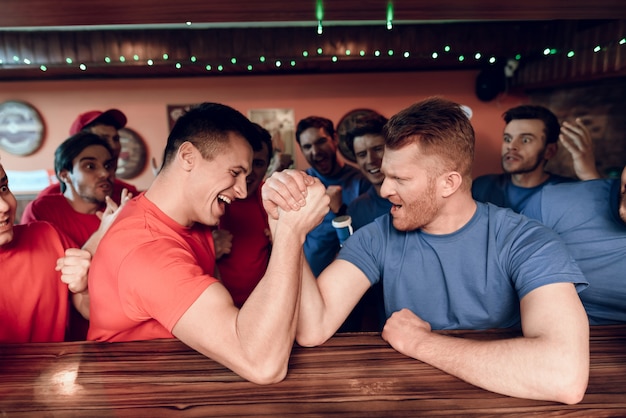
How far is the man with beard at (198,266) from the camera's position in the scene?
3.34 ft

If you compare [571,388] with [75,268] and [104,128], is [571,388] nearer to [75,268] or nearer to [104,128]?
[75,268]

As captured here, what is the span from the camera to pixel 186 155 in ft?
4.95

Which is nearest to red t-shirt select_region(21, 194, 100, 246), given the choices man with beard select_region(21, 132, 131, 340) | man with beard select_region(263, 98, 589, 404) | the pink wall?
man with beard select_region(21, 132, 131, 340)

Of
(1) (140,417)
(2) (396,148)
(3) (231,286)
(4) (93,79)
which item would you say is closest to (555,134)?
(2) (396,148)

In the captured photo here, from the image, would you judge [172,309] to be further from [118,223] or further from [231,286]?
[231,286]

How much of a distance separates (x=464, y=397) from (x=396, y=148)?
88 centimetres

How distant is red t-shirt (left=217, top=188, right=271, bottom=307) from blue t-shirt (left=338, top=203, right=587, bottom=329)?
106 centimetres

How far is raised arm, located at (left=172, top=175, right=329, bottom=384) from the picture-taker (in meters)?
0.99

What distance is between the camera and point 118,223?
1.36 meters

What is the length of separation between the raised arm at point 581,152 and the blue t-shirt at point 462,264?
5.80 ft

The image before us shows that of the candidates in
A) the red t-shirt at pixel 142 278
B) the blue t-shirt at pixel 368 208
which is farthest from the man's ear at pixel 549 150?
the red t-shirt at pixel 142 278

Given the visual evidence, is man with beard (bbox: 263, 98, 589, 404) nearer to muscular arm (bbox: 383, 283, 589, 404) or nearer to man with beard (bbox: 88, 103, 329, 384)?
muscular arm (bbox: 383, 283, 589, 404)

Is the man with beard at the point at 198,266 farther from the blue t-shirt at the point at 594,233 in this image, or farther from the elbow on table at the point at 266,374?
the blue t-shirt at the point at 594,233

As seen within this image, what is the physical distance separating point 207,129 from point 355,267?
Answer: 780 millimetres
